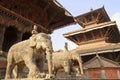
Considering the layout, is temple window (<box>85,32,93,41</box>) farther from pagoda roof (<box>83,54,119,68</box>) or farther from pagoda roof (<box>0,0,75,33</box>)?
pagoda roof (<box>83,54,119,68</box>)

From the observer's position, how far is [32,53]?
15.0 feet

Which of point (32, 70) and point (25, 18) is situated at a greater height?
point (25, 18)

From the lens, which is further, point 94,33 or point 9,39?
point 94,33

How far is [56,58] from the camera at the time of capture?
7465mm

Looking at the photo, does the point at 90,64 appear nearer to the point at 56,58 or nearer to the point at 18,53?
the point at 56,58

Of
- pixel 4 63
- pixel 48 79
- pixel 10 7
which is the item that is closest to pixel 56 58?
pixel 4 63

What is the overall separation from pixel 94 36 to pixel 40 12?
8854mm

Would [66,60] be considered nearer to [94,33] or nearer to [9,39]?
[9,39]

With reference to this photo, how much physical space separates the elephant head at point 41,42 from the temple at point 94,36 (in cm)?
1108

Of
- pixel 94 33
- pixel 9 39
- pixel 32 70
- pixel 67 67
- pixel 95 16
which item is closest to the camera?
pixel 32 70

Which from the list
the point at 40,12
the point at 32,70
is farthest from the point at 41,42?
the point at 40,12

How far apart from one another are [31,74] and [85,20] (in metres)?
18.3

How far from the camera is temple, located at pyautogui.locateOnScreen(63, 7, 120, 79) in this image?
15.6 meters

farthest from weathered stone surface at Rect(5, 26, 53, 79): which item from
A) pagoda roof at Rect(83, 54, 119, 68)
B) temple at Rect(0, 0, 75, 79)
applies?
pagoda roof at Rect(83, 54, 119, 68)
